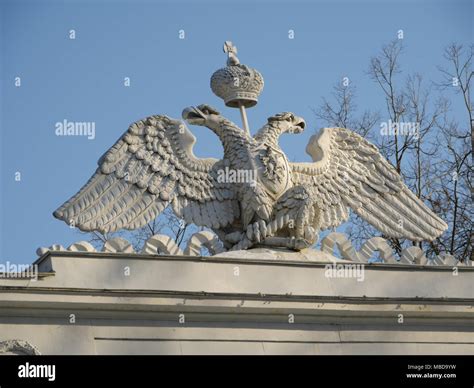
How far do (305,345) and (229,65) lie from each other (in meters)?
4.11

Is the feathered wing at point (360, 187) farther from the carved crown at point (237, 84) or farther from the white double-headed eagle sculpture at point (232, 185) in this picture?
the carved crown at point (237, 84)

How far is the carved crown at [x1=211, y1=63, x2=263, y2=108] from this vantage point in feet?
77.4

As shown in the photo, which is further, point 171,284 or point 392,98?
point 392,98

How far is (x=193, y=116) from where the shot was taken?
76.3 ft

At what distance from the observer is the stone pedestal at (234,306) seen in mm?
21156

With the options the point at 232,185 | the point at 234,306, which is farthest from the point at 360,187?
the point at 234,306

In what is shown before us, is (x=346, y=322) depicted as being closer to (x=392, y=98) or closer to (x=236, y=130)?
(x=236, y=130)

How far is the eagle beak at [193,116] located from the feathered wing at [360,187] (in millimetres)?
1409

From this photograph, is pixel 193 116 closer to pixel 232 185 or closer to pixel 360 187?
pixel 232 185

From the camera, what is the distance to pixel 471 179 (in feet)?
105

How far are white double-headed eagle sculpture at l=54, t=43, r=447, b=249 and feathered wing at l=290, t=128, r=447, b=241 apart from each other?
14mm

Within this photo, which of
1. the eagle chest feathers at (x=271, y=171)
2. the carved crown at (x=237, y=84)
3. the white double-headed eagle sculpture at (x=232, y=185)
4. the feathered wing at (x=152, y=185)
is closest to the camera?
the feathered wing at (x=152, y=185)

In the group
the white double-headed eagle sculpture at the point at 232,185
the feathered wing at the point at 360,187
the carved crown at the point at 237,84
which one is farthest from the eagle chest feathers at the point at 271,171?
the carved crown at the point at 237,84

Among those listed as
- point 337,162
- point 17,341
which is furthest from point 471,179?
point 17,341
